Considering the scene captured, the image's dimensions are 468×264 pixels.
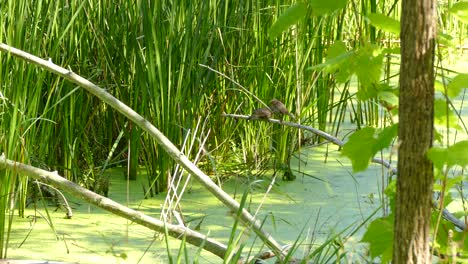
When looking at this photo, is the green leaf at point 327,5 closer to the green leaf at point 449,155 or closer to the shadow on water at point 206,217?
the green leaf at point 449,155

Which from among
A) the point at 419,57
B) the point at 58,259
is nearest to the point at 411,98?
the point at 419,57

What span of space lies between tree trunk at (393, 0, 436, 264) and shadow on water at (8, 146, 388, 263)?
103 centimetres

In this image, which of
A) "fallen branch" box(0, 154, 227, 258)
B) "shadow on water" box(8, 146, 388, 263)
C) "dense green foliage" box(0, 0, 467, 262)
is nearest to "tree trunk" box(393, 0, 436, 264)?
"fallen branch" box(0, 154, 227, 258)

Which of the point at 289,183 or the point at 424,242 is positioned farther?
the point at 289,183

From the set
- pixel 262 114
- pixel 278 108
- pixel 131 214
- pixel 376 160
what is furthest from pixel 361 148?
pixel 278 108

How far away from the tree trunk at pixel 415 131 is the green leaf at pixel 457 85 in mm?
156

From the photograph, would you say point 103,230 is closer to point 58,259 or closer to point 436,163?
point 58,259

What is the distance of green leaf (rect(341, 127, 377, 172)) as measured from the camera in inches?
49.3

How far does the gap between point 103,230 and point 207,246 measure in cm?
64

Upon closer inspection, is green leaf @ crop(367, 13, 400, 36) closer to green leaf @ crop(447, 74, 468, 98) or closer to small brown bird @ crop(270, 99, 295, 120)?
green leaf @ crop(447, 74, 468, 98)

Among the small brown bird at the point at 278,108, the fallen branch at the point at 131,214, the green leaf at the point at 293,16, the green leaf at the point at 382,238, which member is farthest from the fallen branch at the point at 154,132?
the green leaf at the point at 293,16

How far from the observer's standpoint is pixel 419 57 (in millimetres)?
1054

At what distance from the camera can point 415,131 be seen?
1.07m

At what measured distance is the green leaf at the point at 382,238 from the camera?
1284mm
